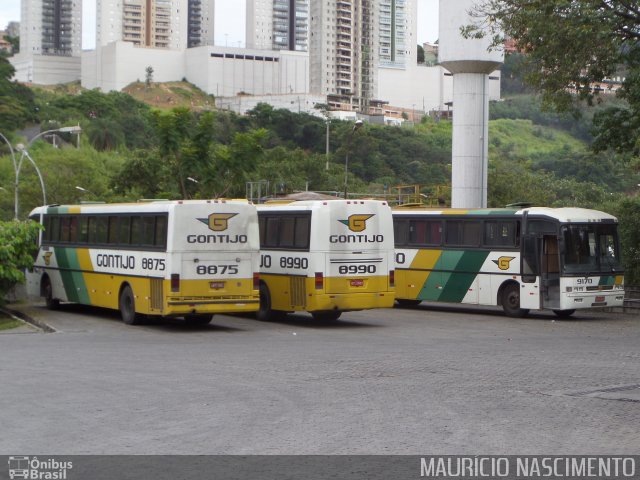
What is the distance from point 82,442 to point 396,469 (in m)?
2.96

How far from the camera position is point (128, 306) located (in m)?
25.5

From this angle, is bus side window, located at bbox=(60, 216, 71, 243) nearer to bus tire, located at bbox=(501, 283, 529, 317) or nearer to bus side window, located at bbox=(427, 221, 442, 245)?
bus side window, located at bbox=(427, 221, 442, 245)

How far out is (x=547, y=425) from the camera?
1096 cm

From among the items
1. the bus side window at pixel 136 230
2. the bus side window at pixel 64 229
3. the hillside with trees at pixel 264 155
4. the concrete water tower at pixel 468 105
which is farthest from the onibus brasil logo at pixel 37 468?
the concrete water tower at pixel 468 105

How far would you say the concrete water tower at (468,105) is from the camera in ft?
150

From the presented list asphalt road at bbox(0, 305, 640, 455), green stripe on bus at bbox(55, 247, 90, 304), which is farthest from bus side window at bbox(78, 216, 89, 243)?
asphalt road at bbox(0, 305, 640, 455)

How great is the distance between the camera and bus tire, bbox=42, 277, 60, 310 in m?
30.3

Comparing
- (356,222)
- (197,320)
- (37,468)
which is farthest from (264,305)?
(37,468)

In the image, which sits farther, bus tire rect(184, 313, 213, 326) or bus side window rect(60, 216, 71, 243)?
bus side window rect(60, 216, 71, 243)

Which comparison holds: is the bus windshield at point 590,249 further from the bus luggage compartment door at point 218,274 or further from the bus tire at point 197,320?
the bus tire at point 197,320

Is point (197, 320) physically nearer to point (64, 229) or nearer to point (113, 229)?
point (113, 229)

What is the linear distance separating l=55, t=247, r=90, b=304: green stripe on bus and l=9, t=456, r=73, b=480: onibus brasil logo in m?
19.0

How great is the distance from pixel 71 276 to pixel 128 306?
3.90 metres

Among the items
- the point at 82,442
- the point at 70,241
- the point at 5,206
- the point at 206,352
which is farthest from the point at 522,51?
the point at 5,206
